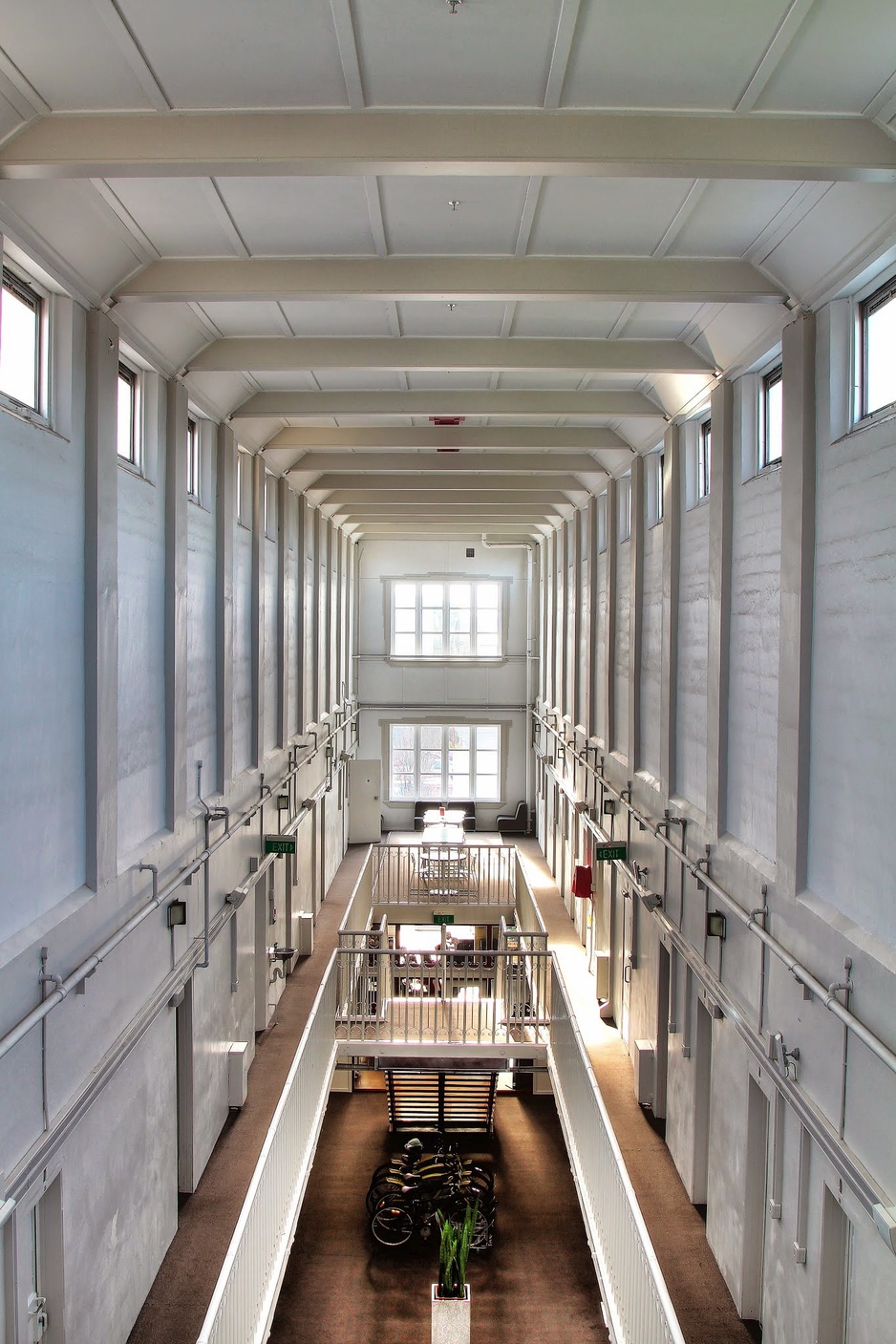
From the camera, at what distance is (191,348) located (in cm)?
611

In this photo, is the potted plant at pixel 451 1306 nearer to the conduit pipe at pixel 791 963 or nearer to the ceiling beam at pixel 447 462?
the conduit pipe at pixel 791 963

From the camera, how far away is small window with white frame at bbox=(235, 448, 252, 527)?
8492 millimetres

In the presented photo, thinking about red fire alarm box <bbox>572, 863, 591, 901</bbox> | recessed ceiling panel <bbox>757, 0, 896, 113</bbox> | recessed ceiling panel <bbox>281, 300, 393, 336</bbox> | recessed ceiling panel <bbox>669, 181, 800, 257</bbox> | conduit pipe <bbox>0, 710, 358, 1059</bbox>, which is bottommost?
red fire alarm box <bbox>572, 863, 591, 901</bbox>

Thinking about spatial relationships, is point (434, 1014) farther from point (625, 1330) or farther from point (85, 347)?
point (85, 347)

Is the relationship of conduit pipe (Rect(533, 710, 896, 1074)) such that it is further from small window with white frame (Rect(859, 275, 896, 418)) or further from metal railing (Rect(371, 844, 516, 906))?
metal railing (Rect(371, 844, 516, 906))

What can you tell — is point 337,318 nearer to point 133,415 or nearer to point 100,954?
point 133,415

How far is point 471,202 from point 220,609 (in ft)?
13.9

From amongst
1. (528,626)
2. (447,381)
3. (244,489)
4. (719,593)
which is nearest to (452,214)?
(719,593)

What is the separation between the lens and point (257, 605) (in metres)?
8.85

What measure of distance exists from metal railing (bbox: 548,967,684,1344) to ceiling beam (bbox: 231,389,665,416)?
5285 millimetres

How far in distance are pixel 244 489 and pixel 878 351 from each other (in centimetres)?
632

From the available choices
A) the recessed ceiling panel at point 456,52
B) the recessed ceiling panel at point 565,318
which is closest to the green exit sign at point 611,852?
the recessed ceiling panel at point 565,318

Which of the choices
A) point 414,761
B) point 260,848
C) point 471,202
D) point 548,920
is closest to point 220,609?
point 260,848

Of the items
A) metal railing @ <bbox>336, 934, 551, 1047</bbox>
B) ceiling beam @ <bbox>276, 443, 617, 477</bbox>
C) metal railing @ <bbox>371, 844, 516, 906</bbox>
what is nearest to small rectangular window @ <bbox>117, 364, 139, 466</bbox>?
ceiling beam @ <bbox>276, 443, 617, 477</bbox>
